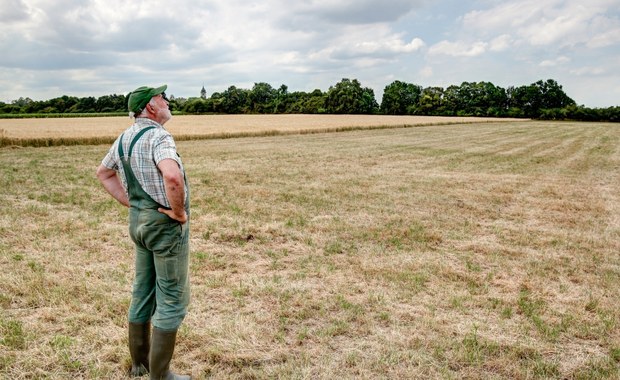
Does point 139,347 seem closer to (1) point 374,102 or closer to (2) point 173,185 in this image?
(2) point 173,185

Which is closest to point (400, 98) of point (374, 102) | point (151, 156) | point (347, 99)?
point (374, 102)

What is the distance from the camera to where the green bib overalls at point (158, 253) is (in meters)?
3.01

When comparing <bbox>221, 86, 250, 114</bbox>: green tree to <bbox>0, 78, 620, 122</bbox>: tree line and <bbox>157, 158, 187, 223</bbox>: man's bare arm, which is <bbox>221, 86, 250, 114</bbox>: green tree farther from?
<bbox>157, 158, 187, 223</bbox>: man's bare arm

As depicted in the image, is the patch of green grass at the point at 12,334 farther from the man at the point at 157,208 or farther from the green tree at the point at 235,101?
the green tree at the point at 235,101

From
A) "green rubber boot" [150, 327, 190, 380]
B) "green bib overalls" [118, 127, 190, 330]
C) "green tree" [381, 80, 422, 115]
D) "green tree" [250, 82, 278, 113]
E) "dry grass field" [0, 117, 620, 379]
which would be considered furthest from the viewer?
"green tree" [381, 80, 422, 115]

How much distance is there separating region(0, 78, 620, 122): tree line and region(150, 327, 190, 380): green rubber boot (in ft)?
307

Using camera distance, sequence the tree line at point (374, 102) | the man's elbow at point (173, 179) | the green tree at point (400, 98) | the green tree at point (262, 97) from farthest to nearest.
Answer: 1. the green tree at point (400, 98)
2. the green tree at point (262, 97)
3. the tree line at point (374, 102)
4. the man's elbow at point (173, 179)

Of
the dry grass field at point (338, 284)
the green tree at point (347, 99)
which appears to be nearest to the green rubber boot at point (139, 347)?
the dry grass field at point (338, 284)

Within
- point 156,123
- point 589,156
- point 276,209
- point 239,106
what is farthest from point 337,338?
point 239,106

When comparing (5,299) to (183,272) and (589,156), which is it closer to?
(183,272)

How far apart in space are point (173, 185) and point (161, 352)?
4.40 ft

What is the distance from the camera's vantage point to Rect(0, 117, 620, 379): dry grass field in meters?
3.87

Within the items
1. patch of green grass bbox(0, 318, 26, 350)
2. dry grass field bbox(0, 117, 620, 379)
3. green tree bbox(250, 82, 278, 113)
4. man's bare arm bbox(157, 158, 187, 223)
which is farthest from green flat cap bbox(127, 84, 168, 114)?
green tree bbox(250, 82, 278, 113)

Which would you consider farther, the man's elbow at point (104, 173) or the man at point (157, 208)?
the man's elbow at point (104, 173)
